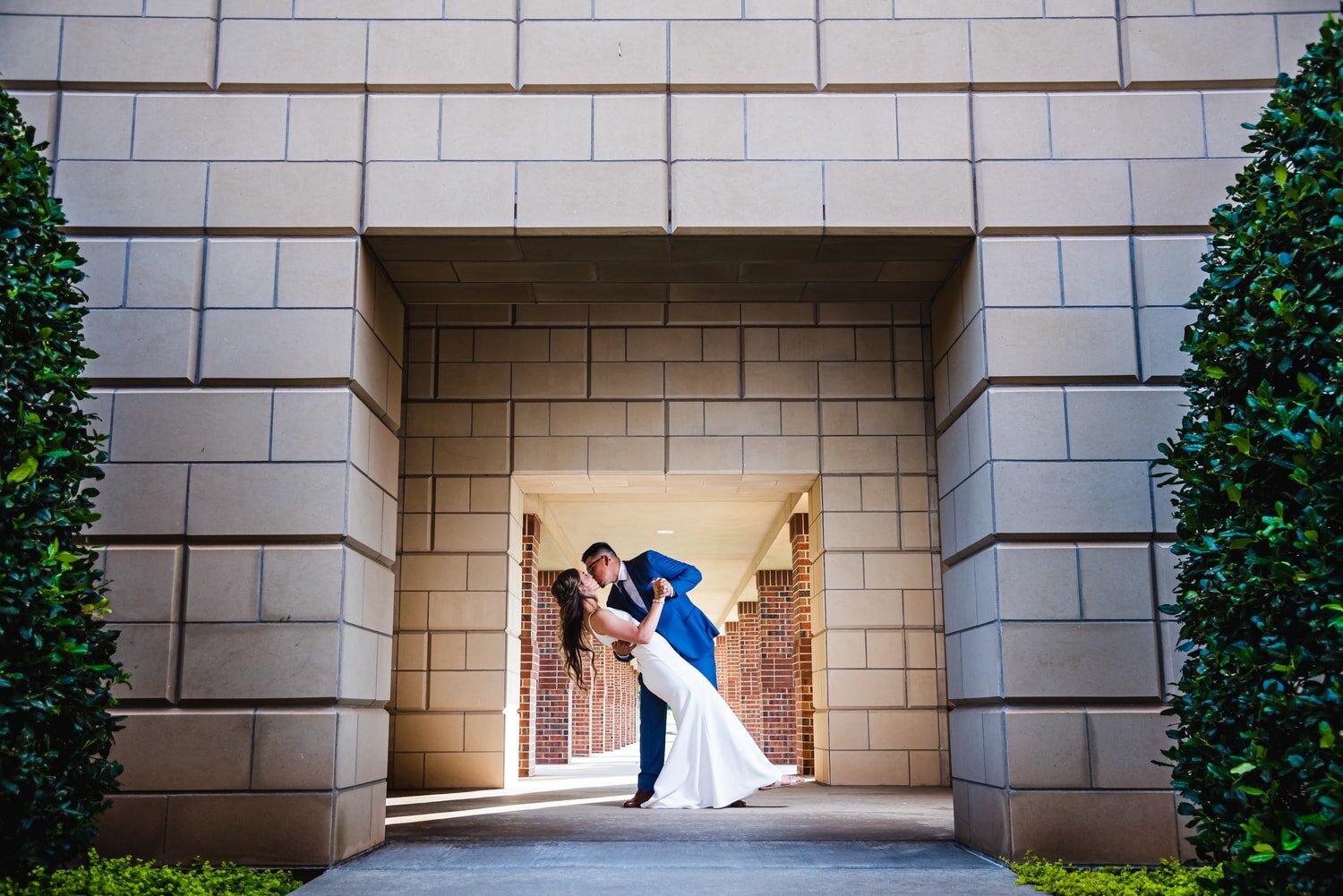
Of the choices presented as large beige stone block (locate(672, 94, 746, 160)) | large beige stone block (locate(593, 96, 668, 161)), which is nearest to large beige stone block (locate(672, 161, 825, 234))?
large beige stone block (locate(672, 94, 746, 160))

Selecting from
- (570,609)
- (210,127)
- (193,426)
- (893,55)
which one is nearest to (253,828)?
(193,426)

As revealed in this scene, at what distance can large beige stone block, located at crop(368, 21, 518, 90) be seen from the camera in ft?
18.8

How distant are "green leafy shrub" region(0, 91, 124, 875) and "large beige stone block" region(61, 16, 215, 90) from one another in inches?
48.2

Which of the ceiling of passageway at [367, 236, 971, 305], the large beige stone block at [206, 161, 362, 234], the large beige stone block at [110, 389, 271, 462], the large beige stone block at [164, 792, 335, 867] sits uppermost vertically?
the large beige stone block at [206, 161, 362, 234]

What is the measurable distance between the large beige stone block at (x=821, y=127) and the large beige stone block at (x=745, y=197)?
86 mm

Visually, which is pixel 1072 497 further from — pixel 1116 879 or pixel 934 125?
pixel 934 125

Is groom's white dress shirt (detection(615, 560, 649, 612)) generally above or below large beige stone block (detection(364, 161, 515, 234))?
below

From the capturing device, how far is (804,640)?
11031 mm

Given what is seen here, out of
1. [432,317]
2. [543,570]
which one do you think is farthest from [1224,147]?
[543,570]

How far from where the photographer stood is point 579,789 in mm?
9773

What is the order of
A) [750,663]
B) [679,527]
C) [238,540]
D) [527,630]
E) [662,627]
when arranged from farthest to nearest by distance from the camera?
[750,663]
[679,527]
[527,630]
[662,627]
[238,540]

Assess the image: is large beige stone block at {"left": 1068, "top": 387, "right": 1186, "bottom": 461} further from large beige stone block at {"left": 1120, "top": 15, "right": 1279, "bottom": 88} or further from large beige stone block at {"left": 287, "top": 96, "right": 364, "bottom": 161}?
large beige stone block at {"left": 287, "top": 96, "right": 364, "bottom": 161}

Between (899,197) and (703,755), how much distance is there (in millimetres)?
3792

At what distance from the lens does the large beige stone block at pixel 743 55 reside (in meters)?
5.76
